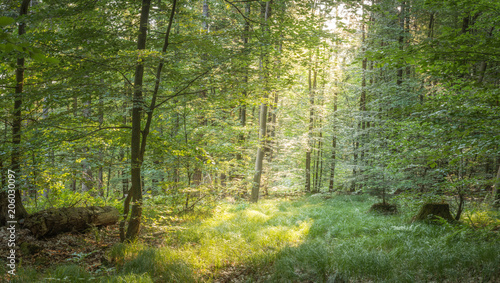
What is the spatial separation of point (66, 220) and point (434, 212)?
941 centimetres

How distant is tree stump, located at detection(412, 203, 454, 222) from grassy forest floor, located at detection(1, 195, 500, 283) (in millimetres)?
479

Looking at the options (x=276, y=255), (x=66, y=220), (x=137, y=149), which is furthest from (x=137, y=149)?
(x=276, y=255)

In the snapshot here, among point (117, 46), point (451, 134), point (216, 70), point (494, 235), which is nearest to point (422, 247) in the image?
point (494, 235)

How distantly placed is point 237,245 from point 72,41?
523 centimetres

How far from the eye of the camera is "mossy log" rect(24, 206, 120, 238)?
19.2ft

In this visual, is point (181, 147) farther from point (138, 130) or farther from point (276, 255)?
point (276, 255)

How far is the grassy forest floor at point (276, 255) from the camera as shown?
3.98 meters

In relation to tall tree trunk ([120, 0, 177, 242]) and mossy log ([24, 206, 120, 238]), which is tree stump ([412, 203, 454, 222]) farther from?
mossy log ([24, 206, 120, 238])

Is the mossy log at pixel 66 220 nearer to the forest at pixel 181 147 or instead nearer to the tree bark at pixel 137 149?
the forest at pixel 181 147

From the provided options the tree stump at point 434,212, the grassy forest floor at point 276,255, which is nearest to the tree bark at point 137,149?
the grassy forest floor at point 276,255

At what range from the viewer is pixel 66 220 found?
633 cm

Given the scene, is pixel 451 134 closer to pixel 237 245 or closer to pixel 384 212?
pixel 237 245

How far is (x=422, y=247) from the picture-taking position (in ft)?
15.7

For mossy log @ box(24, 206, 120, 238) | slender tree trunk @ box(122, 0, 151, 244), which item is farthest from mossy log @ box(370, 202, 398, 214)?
mossy log @ box(24, 206, 120, 238)
